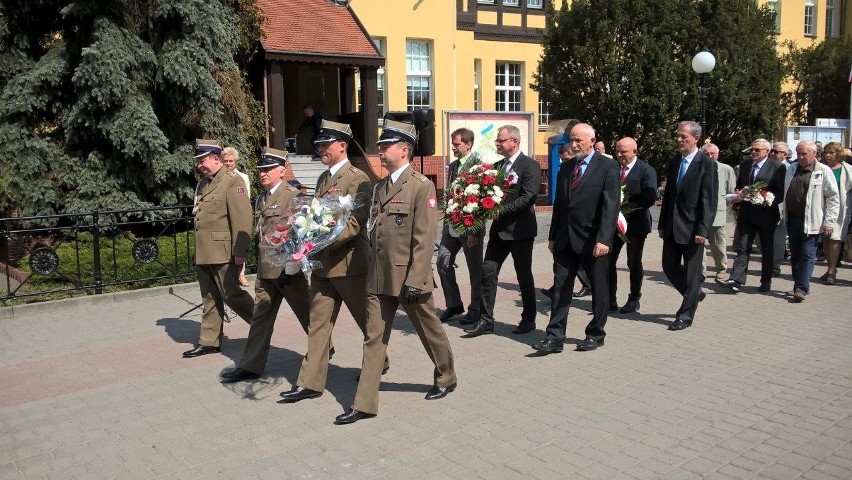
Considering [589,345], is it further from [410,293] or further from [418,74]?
[418,74]

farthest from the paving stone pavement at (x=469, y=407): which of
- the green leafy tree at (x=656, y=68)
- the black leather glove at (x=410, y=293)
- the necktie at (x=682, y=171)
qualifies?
the green leafy tree at (x=656, y=68)

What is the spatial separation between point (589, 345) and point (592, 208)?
4.27ft

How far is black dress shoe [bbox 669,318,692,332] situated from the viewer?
7809mm

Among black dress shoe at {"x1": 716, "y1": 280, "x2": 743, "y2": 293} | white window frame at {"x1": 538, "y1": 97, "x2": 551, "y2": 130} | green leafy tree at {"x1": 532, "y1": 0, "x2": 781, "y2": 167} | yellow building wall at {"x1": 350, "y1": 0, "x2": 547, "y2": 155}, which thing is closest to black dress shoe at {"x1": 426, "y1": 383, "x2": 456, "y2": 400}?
black dress shoe at {"x1": 716, "y1": 280, "x2": 743, "y2": 293}

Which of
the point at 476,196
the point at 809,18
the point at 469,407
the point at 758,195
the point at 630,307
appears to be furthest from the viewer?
the point at 809,18

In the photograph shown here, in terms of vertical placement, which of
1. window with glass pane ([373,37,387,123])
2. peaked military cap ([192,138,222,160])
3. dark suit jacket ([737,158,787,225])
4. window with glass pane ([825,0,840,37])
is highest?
window with glass pane ([825,0,840,37])

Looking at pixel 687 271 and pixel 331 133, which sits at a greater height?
pixel 331 133

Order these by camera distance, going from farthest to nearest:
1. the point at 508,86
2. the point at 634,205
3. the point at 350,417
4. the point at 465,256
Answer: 1. the point at 508,86
2. the point at 634,205
3. the point at 465,256
4. the point at 350,417

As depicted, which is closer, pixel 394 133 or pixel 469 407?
pixel 394 133

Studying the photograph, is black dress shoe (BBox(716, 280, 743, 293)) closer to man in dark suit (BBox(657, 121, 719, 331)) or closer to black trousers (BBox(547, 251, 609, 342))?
man in dark suit (BBox(657, 121, 719, 331))

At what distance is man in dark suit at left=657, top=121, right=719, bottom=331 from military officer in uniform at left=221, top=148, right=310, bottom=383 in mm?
4064

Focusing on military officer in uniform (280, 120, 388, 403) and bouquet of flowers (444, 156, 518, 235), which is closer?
military officer in uniform (280, 120, 388, 403)

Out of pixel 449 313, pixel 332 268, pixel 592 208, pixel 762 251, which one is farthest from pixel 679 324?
pixel 332 268

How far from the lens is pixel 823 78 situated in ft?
100
